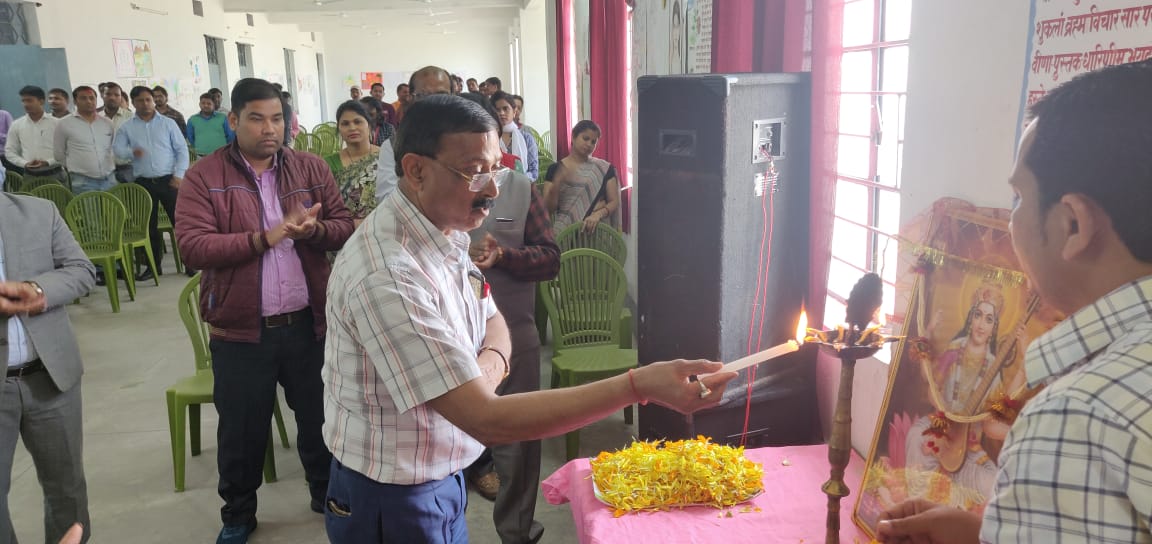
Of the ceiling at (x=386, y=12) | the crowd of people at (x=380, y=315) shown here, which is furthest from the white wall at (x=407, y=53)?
the crowd of people at (x=380, y=315)

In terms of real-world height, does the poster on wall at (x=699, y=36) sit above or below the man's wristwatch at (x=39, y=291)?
above

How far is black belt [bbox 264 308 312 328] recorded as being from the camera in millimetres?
2680

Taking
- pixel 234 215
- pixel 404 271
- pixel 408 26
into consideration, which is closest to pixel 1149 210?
pixel 404 271

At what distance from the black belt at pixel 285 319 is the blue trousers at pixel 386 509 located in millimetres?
1226

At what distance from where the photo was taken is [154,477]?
357 centimetres

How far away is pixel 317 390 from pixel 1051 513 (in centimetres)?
258

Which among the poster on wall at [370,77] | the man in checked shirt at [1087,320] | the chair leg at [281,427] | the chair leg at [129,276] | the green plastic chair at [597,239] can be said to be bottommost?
the chair leg at [281,427]

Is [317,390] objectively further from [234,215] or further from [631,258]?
[631,258]

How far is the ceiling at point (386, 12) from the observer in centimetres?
1492

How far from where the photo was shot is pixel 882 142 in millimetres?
2404

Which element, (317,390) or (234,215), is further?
(317,390)

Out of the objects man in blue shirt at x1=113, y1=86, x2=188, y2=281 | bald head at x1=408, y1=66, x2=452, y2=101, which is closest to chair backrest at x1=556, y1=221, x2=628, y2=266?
bald head at x1=408, y1=66, x2=452, y2=101

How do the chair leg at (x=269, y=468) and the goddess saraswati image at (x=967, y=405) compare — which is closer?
the goddess saraswati image at (x=967, y=405)

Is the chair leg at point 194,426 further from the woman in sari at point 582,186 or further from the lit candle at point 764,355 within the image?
the lit candle at point 764,355
